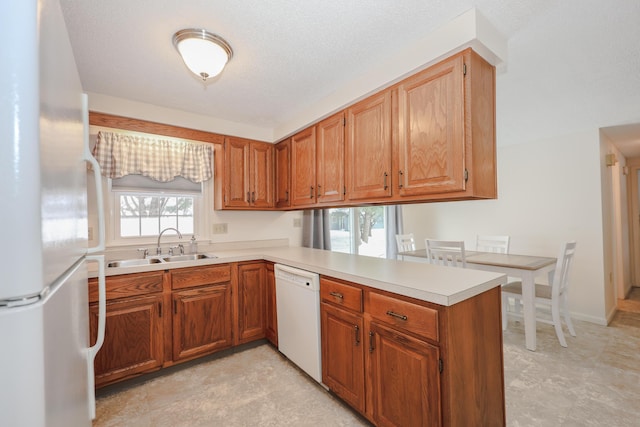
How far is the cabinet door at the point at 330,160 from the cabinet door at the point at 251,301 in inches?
37.0

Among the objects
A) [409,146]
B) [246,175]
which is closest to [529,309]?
[409,146]

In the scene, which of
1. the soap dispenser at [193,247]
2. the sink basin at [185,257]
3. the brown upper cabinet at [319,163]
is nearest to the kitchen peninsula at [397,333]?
the sink basin at [185,257]

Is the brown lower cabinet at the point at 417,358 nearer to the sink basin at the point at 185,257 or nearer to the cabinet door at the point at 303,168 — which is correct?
the cabinet door at the point at 303,168

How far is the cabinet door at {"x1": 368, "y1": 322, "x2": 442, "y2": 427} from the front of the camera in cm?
130

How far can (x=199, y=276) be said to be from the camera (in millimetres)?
2395

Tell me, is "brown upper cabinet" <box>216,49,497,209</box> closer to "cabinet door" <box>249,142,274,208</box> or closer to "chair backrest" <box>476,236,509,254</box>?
"cabinet door" <box>249,142,274,208</box>

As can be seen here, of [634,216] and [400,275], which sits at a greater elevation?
[634,216]

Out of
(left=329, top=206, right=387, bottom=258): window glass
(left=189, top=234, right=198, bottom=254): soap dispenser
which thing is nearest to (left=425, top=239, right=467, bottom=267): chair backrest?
(left=329, top=206, right=387, bottom=258): window glass

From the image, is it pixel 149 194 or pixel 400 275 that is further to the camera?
pixel 149 194

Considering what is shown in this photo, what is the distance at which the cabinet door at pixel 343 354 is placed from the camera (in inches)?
66.0

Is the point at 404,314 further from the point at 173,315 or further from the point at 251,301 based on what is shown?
the point at 173,315

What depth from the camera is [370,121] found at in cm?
213

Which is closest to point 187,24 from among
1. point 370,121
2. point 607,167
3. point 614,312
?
point 370,121

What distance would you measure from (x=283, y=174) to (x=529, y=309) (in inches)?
110
